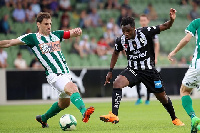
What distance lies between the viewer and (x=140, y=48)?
27.1 ft

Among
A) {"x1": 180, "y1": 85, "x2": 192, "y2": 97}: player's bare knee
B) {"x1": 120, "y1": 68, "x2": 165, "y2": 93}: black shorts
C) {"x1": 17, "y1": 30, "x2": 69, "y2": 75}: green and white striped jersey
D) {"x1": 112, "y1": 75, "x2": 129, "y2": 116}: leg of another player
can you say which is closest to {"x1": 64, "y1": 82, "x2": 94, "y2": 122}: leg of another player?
{"x1": 17, "y1": 30, "x2": 69, "y2": 75}: green and white striped jersey

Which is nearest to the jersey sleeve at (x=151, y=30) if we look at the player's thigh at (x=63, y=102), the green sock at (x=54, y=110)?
the player's thigh at (x=63, y=102)

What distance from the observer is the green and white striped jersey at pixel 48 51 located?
26.6 feet

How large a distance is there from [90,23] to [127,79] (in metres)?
14.1

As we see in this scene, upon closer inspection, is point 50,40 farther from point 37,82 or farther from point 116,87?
point 37,82

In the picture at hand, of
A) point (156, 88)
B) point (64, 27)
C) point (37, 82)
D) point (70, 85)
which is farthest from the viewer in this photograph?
point (64, 27)

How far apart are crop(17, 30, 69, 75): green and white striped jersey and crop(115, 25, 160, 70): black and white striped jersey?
Result: 41.6 inches

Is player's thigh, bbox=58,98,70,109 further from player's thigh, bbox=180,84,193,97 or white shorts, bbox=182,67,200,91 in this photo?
white shorts, bbox=182,67,200,91

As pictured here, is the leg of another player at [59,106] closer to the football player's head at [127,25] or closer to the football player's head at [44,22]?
the football player's head at [44,22]

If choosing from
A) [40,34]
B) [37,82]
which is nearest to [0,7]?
[37,82]

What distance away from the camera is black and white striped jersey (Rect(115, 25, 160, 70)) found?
8234 millimetres

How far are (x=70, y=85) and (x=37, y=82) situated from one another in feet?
31.9

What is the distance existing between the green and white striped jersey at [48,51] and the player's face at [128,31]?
115 centimetres

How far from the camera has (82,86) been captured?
17578mm
